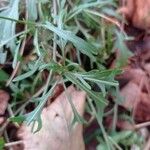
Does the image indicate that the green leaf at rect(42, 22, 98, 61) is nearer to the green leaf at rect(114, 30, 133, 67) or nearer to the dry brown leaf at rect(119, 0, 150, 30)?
the green leaf at rect(114, 30, 133, 67)

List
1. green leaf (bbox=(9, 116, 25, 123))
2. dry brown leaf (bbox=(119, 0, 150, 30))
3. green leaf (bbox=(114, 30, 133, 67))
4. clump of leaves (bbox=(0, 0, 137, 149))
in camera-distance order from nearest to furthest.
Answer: green leaf (bbox=(9, 116, 25, 123)) < clump of leaves (bbox=(0, 0, 137, 149)) < green leaf (bbox=(114, 30, 133, 67)) < dry brown leaf (bbox=(119, 0, 150, 30))

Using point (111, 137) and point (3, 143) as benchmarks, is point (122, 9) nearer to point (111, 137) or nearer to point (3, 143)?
point (111, 137)

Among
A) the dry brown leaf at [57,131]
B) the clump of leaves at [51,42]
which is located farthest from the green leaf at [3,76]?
the dry brown leaf at [57,131]

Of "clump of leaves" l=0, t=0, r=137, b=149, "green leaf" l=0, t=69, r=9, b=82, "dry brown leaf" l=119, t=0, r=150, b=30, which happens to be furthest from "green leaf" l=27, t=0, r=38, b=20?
"dry brown leaf" l=119, t=0, r=150, b=30

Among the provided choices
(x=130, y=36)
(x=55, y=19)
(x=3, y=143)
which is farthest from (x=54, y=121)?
(x=130, y=36)

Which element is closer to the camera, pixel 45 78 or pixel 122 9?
pixel 45 78

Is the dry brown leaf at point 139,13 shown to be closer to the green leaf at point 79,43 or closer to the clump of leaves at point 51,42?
the clump of leaves at point 51,42
